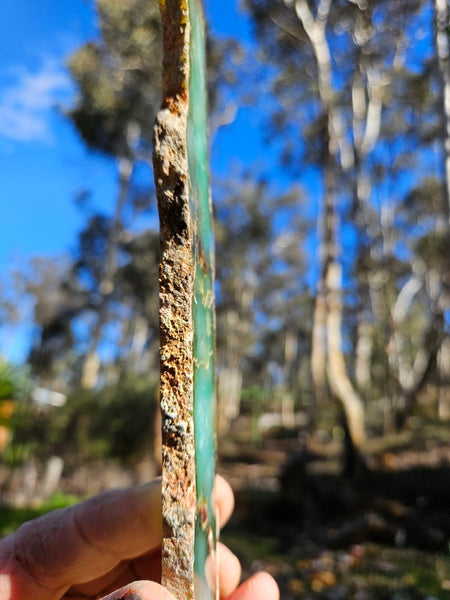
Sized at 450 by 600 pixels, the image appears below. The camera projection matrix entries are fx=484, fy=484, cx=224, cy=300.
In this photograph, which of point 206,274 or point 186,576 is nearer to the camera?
point 186,576

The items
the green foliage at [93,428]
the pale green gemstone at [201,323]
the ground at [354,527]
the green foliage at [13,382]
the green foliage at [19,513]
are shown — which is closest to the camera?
the pale green gemstone at [201,323]

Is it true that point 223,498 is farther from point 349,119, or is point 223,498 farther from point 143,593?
point 349,119

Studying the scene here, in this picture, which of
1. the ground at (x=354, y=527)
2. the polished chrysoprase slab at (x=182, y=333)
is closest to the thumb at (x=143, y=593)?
the polished chrysoprase slab at (x=182, y=333)

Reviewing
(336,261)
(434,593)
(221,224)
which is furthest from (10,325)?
(434,593)

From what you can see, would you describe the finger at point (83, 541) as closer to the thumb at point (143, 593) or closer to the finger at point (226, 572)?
the finger at point (226, 572)

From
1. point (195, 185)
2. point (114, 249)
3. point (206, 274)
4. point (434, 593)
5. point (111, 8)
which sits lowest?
point (434, 593)

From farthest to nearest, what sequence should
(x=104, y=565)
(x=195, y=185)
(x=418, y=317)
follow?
(x=418, y=317) → (x=104, y=565) → (x=195, y=185)

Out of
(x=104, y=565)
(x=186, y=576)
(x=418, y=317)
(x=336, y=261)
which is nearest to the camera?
(x=186, y=576)

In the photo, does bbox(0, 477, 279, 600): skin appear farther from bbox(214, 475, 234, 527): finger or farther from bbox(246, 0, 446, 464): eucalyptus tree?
bbox(246, 0, 446, 464): eucalyptus tree

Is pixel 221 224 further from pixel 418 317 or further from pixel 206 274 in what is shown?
pixel 206 274
